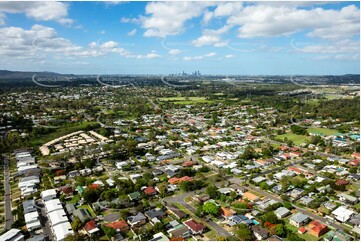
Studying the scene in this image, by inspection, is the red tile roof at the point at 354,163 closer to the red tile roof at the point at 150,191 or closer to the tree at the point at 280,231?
the tree at the point at 280,231

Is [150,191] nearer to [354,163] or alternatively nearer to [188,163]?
[188,163]

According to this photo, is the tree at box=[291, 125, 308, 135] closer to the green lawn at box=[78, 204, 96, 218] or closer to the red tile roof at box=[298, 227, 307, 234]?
the red tile roof at box=[298, 227, 307, 234]

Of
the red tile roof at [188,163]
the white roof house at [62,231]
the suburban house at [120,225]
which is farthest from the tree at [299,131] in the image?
the white roof house at [62,231]

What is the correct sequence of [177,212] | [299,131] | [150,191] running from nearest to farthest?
1. [177,212]
2. [150,191]
3. [299,131]

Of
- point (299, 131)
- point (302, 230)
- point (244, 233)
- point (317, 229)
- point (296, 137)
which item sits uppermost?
point (299, 131)

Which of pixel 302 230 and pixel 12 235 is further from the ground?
pixel 302 230

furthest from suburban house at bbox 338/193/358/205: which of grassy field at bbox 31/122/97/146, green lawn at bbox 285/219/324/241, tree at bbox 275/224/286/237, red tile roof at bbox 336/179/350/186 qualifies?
grassy field at bbox 31/122/97/146

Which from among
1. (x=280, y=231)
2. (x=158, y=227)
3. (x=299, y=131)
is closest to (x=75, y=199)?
(x=158, y=227)

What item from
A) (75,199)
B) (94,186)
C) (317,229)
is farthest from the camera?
(94,186)
